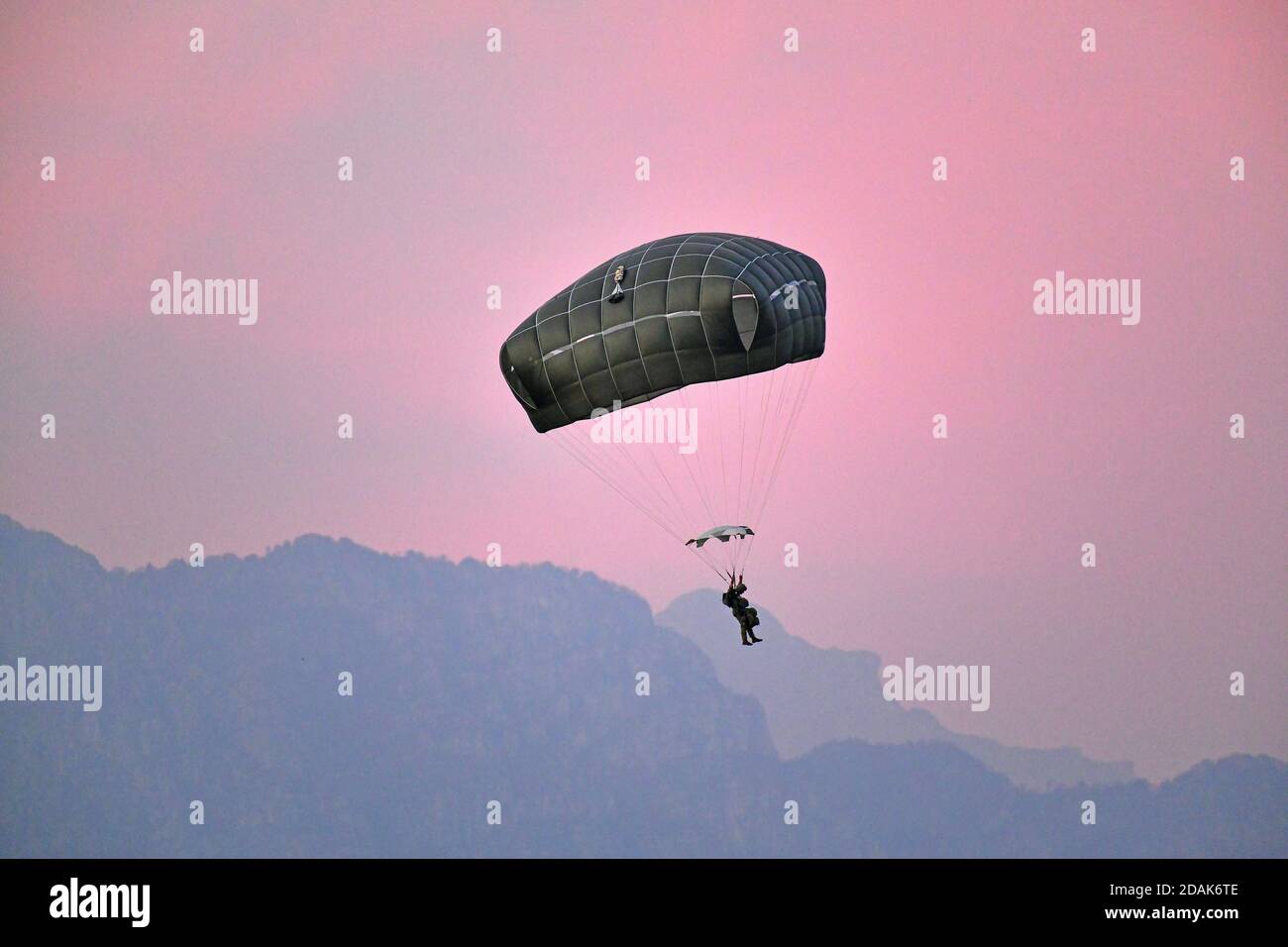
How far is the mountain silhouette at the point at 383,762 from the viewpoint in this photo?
62.1 ft

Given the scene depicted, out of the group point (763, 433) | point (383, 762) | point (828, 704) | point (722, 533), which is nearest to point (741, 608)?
point (722, 533)

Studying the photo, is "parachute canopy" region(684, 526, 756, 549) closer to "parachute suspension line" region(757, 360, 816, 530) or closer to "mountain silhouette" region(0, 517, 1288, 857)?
A: "parachute suspension line" region(757, 360, 816, 530)

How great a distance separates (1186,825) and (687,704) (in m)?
8.13

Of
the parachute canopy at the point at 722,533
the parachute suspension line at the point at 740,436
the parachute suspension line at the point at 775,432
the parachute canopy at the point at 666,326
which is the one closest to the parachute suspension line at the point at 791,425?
the parachute suspension line at the point at 775,432

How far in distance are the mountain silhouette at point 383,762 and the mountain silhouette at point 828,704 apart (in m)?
0.26

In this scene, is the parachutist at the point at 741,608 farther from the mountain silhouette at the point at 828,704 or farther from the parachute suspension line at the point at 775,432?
the mountain silhouette at the point at 828,704

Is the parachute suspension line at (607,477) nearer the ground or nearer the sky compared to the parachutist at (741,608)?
nearer the sky

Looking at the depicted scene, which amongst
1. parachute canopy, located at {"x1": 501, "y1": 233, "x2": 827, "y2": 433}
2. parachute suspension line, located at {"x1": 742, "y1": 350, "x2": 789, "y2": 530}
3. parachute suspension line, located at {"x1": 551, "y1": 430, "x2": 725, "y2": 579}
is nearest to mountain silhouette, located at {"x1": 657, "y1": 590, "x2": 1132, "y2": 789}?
parachute suspension line, located at {"x1": 551, "y1": 430, "x2": 725, "y2": 579}

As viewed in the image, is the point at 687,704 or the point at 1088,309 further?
the point at 687,704

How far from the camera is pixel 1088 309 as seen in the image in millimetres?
18391

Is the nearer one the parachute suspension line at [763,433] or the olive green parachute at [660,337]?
the olive green parachute at [660,337]

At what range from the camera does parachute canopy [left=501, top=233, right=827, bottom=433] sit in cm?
1380
